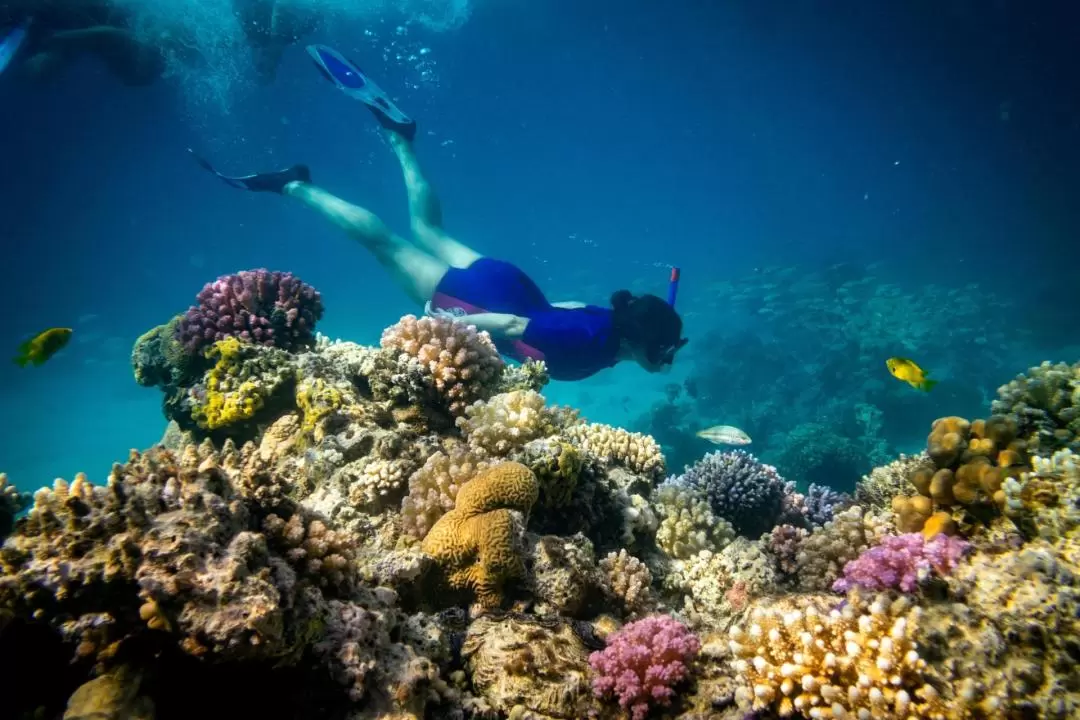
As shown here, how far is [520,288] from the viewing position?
9.37 metres

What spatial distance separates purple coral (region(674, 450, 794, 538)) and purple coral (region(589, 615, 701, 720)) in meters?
3.33

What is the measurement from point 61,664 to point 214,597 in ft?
2.31

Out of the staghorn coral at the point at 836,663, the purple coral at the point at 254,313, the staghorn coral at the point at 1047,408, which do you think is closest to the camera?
the staghorn coral at the point at 836,663

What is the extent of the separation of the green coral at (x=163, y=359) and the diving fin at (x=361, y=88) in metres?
7.45

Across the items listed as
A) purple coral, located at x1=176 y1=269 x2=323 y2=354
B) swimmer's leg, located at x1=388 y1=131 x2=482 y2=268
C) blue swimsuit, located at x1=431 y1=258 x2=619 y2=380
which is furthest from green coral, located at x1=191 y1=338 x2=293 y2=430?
swimmer's leg, located at x1=388 y1=131 x2=482 y2=268

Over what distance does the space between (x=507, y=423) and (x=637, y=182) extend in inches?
2324

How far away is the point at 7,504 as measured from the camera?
2820 mm

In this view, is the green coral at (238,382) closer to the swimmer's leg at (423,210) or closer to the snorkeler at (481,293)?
the snorkeler at (481,293)

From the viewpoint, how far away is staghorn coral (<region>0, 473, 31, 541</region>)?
278cm

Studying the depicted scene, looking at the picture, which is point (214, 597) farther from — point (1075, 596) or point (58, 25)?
point (58, 25)

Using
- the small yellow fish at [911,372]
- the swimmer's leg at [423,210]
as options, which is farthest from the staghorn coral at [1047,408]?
the swimmer's leg at [423,210]

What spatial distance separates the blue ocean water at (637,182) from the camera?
23734 millimetres

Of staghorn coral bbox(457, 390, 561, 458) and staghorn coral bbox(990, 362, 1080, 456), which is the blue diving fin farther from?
staghorn coral bbox(990, 362, 1080, 456)

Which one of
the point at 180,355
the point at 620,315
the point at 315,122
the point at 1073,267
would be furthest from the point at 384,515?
the point at 1073,267
